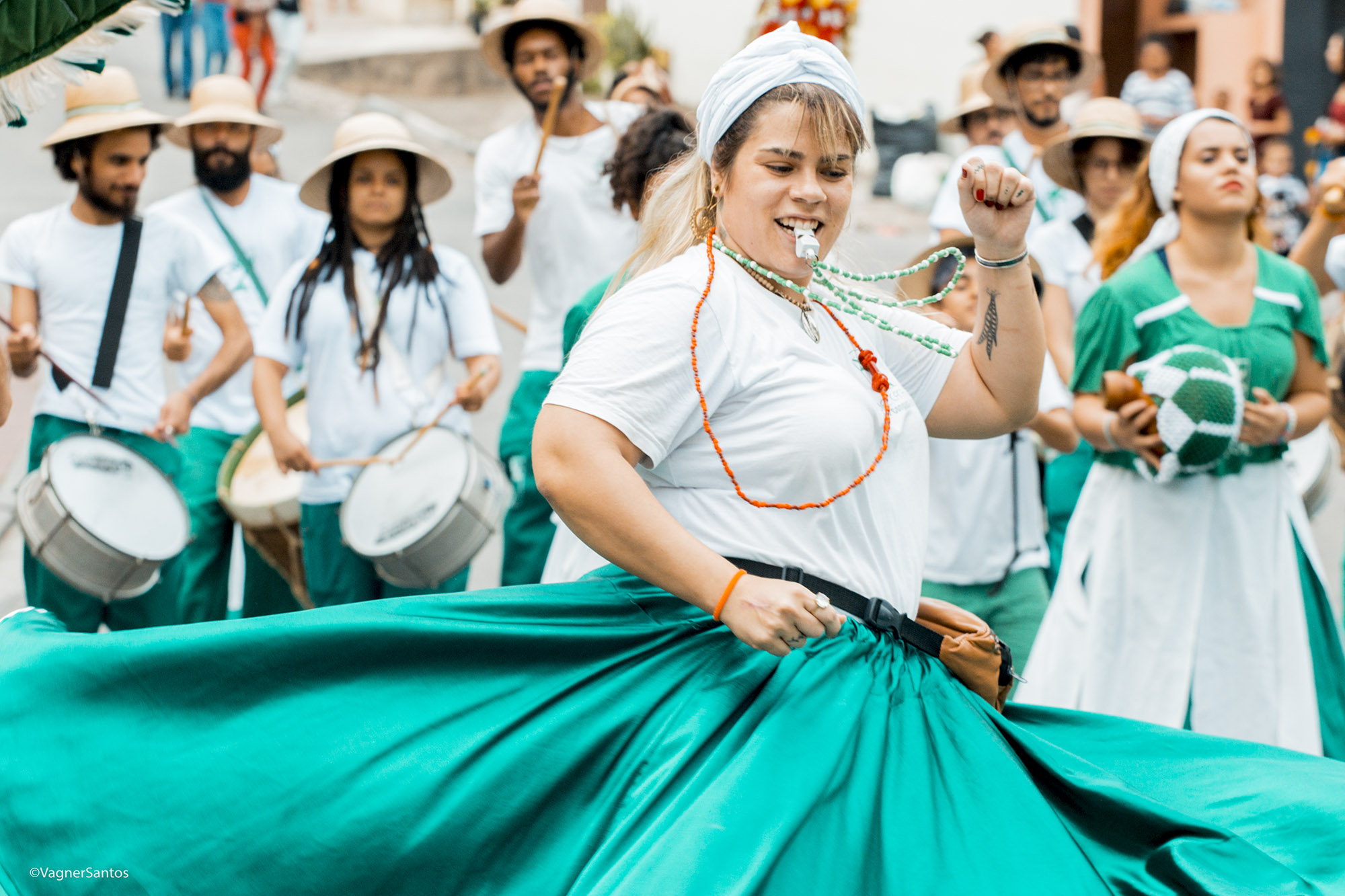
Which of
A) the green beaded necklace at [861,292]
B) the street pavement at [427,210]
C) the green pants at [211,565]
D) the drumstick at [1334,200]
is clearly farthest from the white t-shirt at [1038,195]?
the green beaded necklace at [861,292]

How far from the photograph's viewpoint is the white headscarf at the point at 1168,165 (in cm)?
495

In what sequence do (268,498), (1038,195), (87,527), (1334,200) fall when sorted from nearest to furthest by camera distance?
(87,527)
(1334,200)
(268,498)
(1038,195)

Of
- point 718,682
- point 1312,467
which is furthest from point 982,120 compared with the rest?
point 718,682

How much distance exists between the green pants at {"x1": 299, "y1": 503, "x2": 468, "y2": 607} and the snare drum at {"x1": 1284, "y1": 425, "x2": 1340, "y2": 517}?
10.6 ft

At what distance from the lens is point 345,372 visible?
5.59 meters

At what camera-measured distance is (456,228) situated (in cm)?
1521

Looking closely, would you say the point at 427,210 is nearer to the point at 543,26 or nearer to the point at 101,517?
the point at 543,26

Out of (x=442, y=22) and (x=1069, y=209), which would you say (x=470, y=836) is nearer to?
(x=1069, y=209)

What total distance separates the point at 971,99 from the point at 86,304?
516 centimetres

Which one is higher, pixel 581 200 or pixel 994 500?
pixel 581 200

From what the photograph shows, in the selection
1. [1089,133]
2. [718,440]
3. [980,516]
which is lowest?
Result: [980,516]

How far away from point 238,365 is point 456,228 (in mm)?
9382

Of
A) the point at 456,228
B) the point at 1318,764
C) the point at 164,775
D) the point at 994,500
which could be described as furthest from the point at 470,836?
the point at 456,228

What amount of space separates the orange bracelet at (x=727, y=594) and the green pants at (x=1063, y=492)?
149 inches
